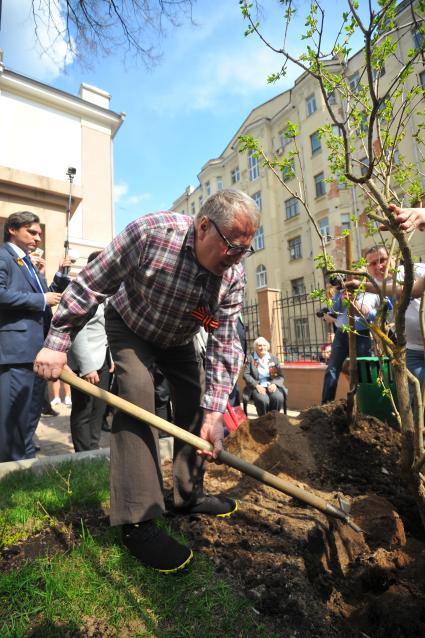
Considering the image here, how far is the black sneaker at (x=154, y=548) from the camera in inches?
71.1

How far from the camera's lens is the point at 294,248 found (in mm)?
26281

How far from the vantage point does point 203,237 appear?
1.98m

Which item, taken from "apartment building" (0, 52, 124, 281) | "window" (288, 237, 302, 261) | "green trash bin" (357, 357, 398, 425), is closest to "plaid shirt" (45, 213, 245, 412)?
"green trash bin" (357, 357, 398, 425)

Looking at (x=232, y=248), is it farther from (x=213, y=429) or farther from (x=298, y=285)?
(x=298, y=285)

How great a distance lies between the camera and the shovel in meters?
1.98

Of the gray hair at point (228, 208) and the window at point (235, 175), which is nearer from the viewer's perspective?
the gray hair at point (228, 208)

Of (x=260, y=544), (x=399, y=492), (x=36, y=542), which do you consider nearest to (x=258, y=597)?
(x=260, y=544)

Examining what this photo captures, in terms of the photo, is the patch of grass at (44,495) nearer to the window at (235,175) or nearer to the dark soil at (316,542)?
the dark soil at (316,542)

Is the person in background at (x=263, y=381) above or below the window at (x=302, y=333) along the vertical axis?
below

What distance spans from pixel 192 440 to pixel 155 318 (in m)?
0.66

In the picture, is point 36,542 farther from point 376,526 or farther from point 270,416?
point 270,416

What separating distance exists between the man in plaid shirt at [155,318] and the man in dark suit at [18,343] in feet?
4.72

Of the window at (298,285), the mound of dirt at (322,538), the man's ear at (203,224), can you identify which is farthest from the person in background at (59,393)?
the window at (298,285)

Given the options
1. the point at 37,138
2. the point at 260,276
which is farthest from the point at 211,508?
the point at 260,276
